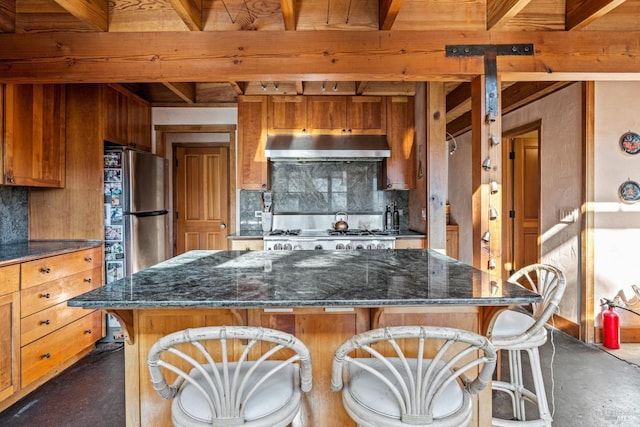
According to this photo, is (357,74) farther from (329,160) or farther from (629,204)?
(629,204)

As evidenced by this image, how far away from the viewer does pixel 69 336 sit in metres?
2.71

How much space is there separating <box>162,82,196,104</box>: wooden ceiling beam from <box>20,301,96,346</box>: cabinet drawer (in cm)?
211

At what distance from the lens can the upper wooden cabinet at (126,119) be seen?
3.29m

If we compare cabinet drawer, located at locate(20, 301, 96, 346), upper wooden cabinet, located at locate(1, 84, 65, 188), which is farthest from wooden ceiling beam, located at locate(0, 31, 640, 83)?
cabinet drawer, located at locate(20, 301, 96, 346)

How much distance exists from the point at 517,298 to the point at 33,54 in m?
3.01

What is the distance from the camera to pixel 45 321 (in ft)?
8.12

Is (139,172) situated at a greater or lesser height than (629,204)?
greater

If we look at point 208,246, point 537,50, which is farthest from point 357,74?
point 208,246

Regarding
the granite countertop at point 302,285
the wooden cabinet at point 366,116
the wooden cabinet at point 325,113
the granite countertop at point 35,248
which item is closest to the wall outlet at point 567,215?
the wooden cabinet at point 366,116

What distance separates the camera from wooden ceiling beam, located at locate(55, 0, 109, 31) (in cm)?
206

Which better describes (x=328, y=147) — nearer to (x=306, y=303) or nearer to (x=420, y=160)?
A: (x=420, y=160)

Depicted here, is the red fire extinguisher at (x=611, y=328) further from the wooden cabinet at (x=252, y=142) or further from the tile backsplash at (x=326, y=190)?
the wooden cabinet at (x=252, y=142)

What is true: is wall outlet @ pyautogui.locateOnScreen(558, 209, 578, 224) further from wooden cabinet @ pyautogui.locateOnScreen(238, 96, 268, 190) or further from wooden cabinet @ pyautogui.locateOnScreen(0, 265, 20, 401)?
wooden cabinet @ pyautogui.locateOnScreen(0, 265, 20, 401)

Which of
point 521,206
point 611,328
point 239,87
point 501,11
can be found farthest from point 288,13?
point 521,206
